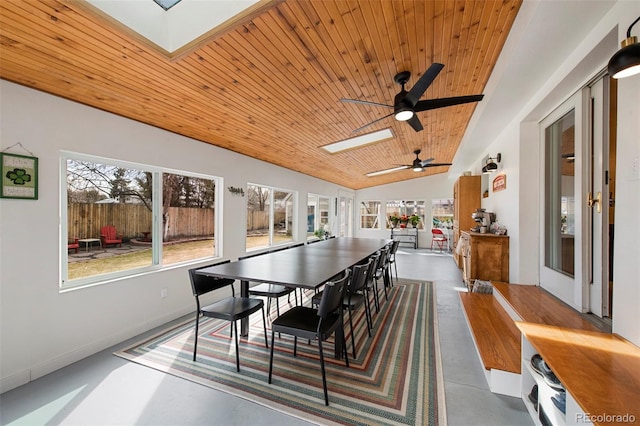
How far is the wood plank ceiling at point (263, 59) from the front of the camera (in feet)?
5.54

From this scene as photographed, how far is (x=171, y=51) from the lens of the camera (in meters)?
1.98

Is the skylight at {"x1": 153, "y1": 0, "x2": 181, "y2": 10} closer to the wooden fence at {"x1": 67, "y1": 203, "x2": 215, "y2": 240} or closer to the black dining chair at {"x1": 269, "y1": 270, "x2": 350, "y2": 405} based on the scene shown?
the wooden fence at {"x1": 67, "y1": 203, "x2": 215, "y2": 240}

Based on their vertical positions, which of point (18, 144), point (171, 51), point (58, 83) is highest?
point (171, 51)

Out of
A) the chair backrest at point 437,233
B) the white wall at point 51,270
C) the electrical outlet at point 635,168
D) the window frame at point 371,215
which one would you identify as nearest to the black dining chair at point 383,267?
the electrical outlet at point 635,168

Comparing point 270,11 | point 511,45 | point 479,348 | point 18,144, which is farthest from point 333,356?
point 18,144

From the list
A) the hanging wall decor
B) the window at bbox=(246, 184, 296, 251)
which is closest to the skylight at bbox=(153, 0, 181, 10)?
the hanging wall decor

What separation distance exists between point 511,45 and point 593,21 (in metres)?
0.45

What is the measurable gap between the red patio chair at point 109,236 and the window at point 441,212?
32.7ft

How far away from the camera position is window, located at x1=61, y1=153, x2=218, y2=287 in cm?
255

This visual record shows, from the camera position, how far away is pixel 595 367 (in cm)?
127

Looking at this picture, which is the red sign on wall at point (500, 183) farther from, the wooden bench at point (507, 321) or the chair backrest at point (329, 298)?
the chair backrest at point (329, 298)

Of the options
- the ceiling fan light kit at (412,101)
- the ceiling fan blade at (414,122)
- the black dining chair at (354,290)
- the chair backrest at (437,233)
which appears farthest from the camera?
the chair backrest at (437,233)

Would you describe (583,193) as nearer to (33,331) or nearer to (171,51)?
(171,51)

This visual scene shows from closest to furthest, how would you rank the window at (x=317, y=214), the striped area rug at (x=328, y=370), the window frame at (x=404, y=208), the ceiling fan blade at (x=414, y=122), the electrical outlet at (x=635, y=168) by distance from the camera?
the electrical outlet at (x=635, y=168) < the striped area rug at (x=328, y=370) < the ceiling fan blade at (x=414, y=122) < the window at (x=317, y=214) < the window frame at (x=404, y=208)
